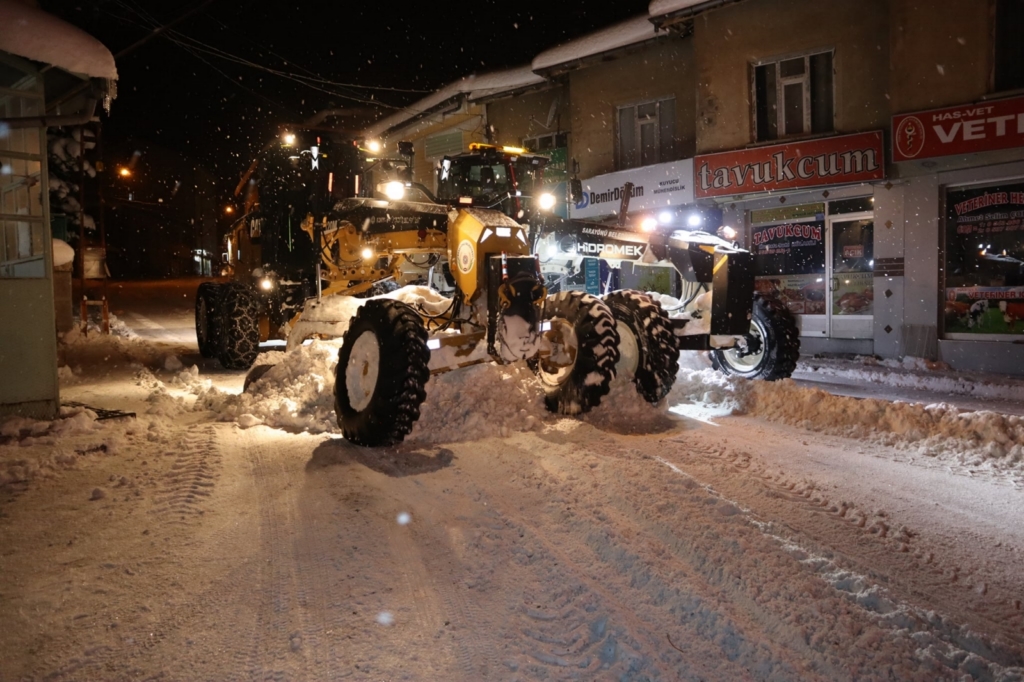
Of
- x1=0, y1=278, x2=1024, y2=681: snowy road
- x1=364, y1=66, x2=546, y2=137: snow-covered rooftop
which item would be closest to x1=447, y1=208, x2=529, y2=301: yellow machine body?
x1=0, y1=278, x2=1024, y2=681: snowy road

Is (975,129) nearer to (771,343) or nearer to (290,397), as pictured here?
(771,343)

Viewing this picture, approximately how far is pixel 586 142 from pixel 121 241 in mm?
45209

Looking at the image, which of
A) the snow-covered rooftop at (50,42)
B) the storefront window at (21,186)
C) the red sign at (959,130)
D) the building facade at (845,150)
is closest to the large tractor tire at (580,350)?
the snow-covered rooftop at (50,42)

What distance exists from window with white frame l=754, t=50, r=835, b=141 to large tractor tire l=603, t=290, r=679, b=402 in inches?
404

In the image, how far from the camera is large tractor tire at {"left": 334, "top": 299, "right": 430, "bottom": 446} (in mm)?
6176

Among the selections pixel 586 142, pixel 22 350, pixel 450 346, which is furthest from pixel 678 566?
pixel 586 142

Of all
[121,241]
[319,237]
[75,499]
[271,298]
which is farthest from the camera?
[121,241]

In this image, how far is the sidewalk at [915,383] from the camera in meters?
9.73

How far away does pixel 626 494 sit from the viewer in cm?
513

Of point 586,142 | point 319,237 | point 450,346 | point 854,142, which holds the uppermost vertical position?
point 586,142

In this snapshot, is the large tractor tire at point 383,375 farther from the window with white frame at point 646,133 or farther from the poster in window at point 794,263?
the window with white frame at point 646,133

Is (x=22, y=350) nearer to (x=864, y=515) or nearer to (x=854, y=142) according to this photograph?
(x=864, y=515)

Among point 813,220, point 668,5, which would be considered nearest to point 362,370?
point 813,220

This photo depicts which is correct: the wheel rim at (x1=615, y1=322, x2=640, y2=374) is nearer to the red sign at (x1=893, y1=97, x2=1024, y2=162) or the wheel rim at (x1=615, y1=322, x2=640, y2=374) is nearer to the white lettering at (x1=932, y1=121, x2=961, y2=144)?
the red sign at (x1=893, y1=97, x2=1024, y2=162)
